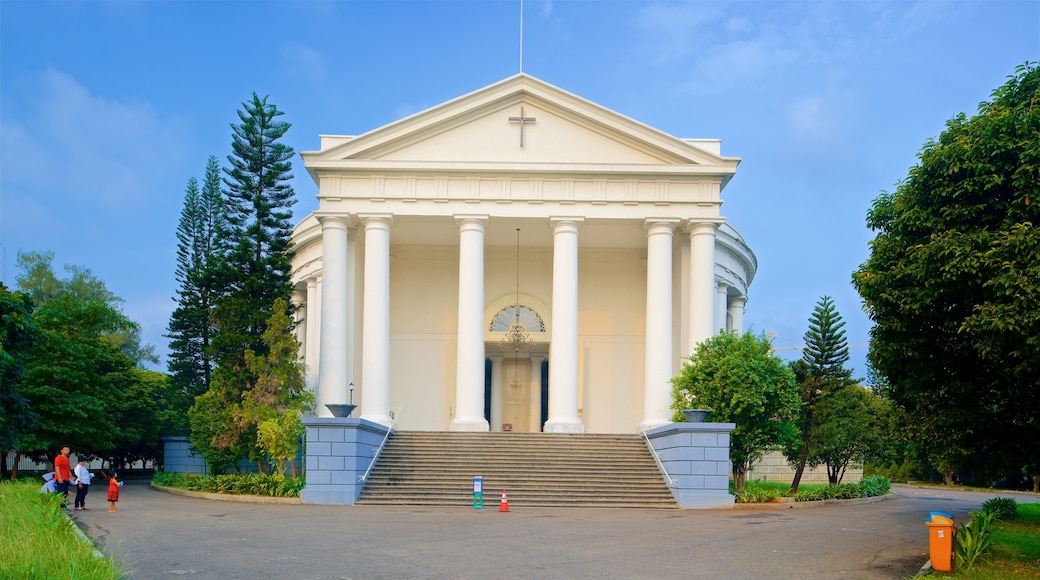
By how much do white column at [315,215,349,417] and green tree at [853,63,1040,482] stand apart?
→ 705 inches

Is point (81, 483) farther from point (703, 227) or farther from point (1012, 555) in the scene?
point (703, 227)

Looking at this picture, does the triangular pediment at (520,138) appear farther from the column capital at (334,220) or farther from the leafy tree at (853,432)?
the leafy tree at (853,432)

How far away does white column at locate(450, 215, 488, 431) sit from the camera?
27688 millimetres

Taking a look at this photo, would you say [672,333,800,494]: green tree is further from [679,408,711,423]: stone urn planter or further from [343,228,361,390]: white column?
[343,228,361,390]: white column

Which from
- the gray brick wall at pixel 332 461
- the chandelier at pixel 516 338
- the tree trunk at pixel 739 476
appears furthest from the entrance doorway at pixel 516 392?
the gray brick wall at pixel 332 461

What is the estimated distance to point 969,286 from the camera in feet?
38.2

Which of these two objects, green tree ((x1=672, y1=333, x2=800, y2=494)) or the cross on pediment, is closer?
green tree ((x1=672, y1=333, x2=800, y2=494))

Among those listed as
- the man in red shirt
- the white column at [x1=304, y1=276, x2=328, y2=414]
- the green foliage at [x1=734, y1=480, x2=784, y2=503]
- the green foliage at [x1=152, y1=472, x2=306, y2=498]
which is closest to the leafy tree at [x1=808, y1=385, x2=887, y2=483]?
the green foliage at [x1=734, y1=480, x2=784, y2=503]

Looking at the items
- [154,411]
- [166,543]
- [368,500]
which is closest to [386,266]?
[368,500]

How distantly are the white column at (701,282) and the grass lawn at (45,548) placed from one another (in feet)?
60.9

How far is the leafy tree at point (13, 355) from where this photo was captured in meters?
20.4

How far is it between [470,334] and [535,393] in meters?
6.87

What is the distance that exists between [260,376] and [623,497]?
36.4 ft

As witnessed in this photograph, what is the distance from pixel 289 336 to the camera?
27.6 meters
